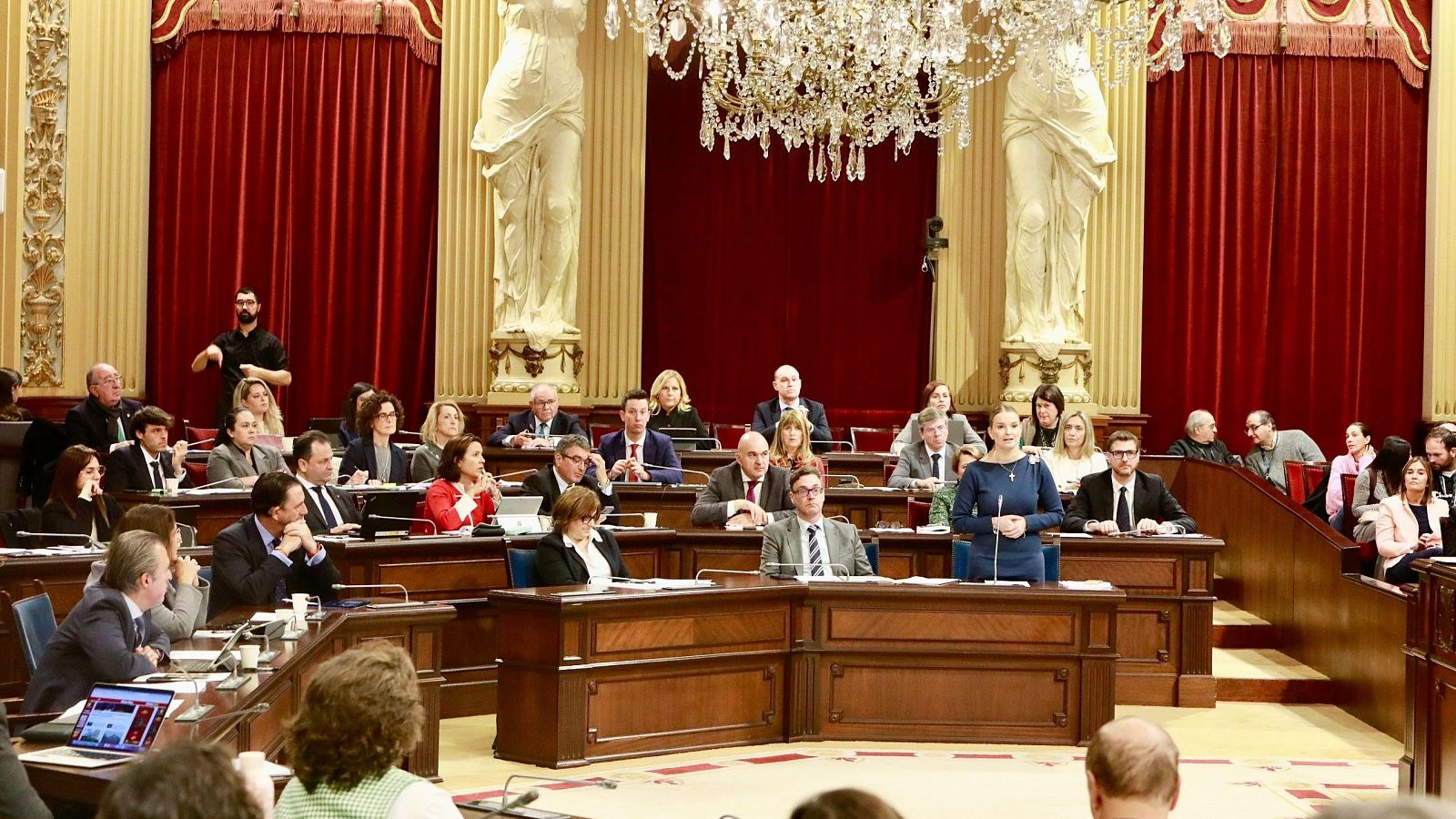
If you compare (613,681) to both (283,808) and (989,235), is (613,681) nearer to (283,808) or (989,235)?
(283,808)

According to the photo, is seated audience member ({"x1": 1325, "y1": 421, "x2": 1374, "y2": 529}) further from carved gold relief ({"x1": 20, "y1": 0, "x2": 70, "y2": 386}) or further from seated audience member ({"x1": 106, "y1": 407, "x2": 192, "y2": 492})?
carved gold relief ({"x1": 20, "y1": 0, "x2": 70, "y2": 386})

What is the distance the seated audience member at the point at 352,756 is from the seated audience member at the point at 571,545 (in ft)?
13.6

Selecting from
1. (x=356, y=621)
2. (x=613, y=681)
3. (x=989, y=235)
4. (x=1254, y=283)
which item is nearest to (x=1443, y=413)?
(x=1254, y=283)

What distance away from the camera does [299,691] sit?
5496 millimetres

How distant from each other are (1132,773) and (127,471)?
701 cm

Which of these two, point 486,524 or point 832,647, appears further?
point 486,524

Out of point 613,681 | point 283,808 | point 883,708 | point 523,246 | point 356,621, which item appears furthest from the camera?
point 523,246

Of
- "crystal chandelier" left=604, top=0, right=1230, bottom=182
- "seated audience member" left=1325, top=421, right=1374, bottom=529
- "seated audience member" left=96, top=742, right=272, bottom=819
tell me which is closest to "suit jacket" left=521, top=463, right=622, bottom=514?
"crystal chandelier" left=604, top=0, right=1230, bottom=182

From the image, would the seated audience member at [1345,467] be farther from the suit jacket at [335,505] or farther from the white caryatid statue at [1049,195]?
the suit jacket at [335,505]

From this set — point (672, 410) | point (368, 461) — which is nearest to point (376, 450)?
point (368, 461)

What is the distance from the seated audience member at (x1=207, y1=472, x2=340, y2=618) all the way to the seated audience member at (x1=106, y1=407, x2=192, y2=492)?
2.53 meters

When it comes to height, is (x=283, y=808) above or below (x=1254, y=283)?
Answer: below

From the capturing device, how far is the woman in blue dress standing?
7.89 m

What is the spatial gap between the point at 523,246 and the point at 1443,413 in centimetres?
675
